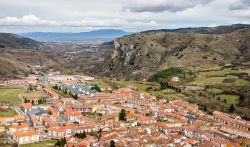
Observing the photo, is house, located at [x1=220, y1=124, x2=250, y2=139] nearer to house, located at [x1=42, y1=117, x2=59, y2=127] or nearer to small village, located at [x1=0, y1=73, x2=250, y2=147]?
small village, located at [x1=0, y1=73, x2=250, y2=147]

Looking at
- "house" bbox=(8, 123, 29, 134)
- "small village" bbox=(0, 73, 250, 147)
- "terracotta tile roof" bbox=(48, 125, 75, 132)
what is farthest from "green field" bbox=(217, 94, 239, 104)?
"house" bbox=(8, 123, 29, 134)

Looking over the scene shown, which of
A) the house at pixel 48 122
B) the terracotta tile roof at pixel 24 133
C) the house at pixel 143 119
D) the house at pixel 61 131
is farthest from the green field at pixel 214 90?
the terracotta tile roof at pixel 24 133

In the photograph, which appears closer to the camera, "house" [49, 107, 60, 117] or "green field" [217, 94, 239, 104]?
"house" [49, 107, 60, 117]

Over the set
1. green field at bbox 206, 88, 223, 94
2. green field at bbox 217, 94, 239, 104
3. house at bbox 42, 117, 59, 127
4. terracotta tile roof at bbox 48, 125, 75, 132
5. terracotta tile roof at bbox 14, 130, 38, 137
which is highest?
terracotta tile roof at bbox 14, 130, 38, 137

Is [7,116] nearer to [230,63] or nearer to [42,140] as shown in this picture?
[42,140]

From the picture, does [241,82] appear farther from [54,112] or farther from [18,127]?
[18,127]

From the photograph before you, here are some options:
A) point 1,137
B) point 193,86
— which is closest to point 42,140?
point 1,137
